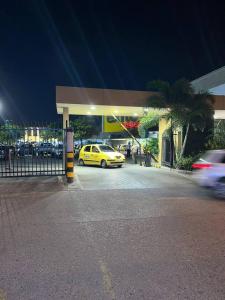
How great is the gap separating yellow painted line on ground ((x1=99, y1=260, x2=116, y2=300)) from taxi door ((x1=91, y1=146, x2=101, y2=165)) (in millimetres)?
14006

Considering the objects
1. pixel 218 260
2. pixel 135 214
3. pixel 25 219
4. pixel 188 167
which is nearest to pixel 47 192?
pixel 25 219

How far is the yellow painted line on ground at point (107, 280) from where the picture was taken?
338cm

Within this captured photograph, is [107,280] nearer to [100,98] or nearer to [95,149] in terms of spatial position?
[100,98]

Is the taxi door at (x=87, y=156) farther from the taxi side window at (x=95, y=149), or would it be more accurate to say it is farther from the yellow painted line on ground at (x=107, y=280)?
the yellow painted line on ground at (x=107, y=280)

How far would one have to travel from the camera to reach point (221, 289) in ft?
11.3

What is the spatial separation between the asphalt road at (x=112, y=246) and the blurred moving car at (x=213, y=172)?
17.7 inches

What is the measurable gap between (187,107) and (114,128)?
1265 inches

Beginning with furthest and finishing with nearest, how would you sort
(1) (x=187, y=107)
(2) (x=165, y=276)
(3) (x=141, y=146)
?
(3) (x=141, y=146), (1) (x=187, y=107), (2) (x=165, y=276)

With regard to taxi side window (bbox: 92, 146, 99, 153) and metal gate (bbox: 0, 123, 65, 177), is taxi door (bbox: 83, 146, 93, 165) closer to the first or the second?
taxi side window (bbox: 92, 146, 99, 153)

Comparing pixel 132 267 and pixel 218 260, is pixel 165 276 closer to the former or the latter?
pixel 132 267

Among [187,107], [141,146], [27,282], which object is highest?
[187,107]

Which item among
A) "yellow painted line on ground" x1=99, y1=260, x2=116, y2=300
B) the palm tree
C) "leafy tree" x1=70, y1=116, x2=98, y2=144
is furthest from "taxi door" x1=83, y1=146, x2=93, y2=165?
"leafy tree" x1=70, y1=116, x2=98, y2=144

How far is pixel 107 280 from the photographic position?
3.69 meters

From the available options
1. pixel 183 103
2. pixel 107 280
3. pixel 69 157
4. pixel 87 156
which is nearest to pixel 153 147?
pixel 87 156
